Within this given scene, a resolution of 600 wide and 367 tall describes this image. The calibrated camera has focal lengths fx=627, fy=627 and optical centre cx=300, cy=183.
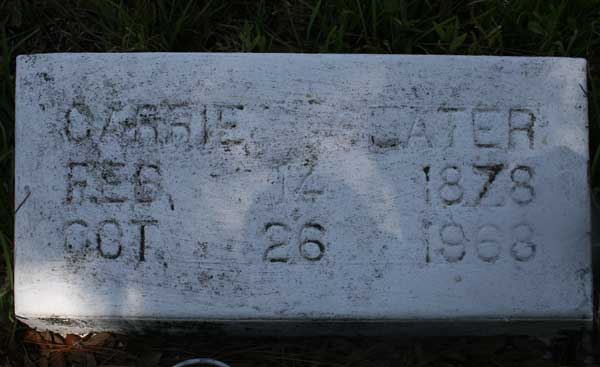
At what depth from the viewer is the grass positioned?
2.29m

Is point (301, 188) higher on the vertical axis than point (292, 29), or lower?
lower

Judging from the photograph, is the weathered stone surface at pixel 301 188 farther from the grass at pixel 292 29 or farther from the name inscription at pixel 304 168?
the grass at pixel 292 29

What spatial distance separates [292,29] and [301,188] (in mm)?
899

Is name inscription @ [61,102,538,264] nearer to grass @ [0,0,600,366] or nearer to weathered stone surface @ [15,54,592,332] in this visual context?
weathered stone surface @ [15,54,592,332]

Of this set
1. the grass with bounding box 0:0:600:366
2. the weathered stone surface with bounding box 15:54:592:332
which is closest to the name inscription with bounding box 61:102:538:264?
the weathered stone surface with bounding box 15:54:592:332

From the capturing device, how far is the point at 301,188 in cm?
180

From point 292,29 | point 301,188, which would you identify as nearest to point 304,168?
point 301,188

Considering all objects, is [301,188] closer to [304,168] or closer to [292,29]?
[304,168]

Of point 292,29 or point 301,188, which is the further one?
point 292,29

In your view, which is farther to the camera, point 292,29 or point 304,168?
point 292,29

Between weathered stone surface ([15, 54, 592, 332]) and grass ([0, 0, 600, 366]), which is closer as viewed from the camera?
weathered stone surface ([15, 54, 592, 332])

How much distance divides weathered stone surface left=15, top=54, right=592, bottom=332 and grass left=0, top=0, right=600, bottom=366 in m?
0.46

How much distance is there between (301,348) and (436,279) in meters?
0.57

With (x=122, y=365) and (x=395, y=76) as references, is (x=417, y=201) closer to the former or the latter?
(x=395, y=76)
